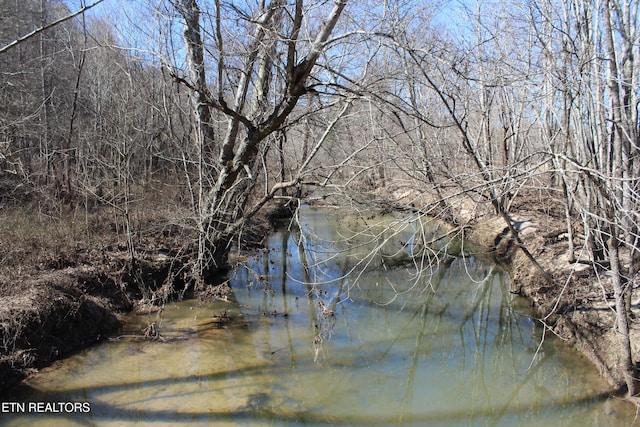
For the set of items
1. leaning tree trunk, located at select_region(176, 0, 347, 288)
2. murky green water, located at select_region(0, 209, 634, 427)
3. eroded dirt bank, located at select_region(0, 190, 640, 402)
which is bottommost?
murky green water, located at select_region(0, 209, 634, 427)

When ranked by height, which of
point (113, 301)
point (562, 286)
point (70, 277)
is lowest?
point (562, 286)

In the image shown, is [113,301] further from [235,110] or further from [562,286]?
[562,286]

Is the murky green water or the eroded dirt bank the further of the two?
the eroded dirt bank

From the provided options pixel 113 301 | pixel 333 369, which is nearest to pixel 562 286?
pixel 333 369

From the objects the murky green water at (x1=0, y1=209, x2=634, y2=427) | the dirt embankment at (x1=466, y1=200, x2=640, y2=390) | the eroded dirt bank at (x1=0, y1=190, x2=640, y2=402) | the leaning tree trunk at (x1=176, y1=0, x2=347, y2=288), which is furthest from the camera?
the leaning tree trunk at (x1=176, y1=0, x2=347, y2=288)

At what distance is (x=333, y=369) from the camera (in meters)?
6.80

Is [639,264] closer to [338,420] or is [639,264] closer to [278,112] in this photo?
[338,420]

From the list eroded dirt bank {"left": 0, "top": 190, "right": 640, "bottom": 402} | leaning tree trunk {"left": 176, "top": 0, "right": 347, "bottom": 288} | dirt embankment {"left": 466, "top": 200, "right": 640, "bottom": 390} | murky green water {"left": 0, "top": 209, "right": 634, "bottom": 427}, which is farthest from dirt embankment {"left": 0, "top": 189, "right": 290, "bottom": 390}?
dirt embankment {"left": 466, "top": 200, "right": 640, "bottom": 390}

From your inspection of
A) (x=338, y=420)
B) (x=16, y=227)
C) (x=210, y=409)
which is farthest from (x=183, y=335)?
(x=16, y=227)

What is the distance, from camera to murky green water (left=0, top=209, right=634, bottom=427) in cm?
570

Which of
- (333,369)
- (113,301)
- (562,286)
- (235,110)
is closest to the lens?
(333,369)

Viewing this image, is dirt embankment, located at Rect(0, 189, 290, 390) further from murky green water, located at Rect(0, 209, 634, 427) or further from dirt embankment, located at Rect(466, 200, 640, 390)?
dirt embankment, located at Rect(466, 200, 640, 390)

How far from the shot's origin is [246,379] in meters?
6.46

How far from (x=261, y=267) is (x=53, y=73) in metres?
8.84
